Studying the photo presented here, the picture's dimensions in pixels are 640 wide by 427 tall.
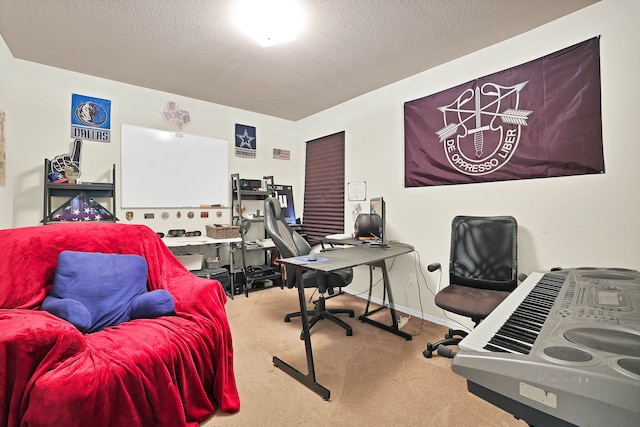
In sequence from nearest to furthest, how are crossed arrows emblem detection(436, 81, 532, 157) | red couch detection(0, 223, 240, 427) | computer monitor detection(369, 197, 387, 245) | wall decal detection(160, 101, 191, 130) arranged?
1. red couch detection(0, 223, 240, 427)
2. crossed arrows emblem detection(436, 81, 532, 157)
3. computer monitor detection(369, 197, 387, 245)
4. wall decal detection(160, 101, 191, 130)

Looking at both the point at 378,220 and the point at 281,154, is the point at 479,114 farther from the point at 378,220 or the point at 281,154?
the point at 281,154

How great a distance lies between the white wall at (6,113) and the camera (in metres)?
2.42

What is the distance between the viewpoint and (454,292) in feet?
7.22

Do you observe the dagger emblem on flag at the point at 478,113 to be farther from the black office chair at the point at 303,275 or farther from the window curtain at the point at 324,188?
the black office chair at the point at 303,275

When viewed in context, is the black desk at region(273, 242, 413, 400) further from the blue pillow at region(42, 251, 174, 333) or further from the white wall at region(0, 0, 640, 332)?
the blue pillow at region(42, 251, 174, 333)

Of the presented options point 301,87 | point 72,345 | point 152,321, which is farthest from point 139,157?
point 72,345

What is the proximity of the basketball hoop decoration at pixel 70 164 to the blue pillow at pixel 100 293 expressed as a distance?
1558 millimetres

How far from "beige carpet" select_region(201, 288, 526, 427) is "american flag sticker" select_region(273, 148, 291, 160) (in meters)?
2.56

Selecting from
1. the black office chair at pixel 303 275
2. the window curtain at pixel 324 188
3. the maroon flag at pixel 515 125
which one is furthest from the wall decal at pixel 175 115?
the maroon flag at pixel 515 125

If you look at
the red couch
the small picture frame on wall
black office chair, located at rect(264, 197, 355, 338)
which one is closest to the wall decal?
black office chair, located at rect(264, 197, 355, 338)

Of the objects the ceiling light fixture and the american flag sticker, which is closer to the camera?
the ceiling light fixture

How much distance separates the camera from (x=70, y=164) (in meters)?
2.86

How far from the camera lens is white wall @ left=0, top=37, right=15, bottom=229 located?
2.42m

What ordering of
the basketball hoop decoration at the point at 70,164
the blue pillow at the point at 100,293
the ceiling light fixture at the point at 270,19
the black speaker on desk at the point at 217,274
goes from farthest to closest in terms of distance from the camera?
the black speaker on desk at the point at 217,274 < the basketball hoop decoration at the point at 70,164 < the ceiling light fixture at the point at 270,19 < the blue pillow at the point at 100,293
